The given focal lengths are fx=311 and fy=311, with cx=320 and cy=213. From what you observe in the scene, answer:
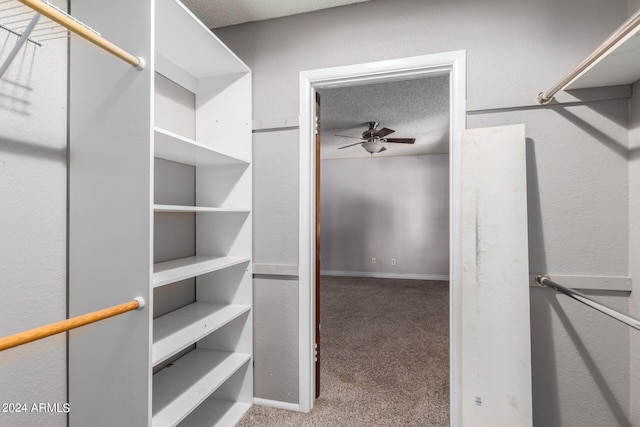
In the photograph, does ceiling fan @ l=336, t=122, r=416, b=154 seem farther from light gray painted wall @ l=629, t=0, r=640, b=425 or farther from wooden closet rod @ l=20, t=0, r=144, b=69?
wooden closet rod @ l=20, t=0, r=144, b=69

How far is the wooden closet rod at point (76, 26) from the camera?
819 millimetres

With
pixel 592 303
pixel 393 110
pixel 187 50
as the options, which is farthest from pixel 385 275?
pixel 187 50

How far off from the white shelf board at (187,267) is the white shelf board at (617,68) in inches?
73.1

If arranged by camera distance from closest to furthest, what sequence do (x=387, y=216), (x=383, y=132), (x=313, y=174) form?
(x=313, y=174) < (x=383, y=132) < (x=387, y=216)

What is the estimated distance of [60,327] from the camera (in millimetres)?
865

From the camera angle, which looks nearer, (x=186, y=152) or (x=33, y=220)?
(x=33, y=220)

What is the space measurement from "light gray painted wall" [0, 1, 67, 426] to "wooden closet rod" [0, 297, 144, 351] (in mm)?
274

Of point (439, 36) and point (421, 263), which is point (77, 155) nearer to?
point (439, 36)

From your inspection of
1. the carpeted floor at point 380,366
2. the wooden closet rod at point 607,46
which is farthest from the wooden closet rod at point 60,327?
the wooden closet rod at point 607,46

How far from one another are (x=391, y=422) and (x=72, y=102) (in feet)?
7.35

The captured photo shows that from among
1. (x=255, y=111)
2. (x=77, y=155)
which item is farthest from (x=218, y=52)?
(x=77, y=155)

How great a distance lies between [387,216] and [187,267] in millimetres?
5075

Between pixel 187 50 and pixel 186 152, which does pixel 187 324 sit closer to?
pixel 186 152

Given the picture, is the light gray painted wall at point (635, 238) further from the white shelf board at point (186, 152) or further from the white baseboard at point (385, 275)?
the white baseboard at point (385, 275)
